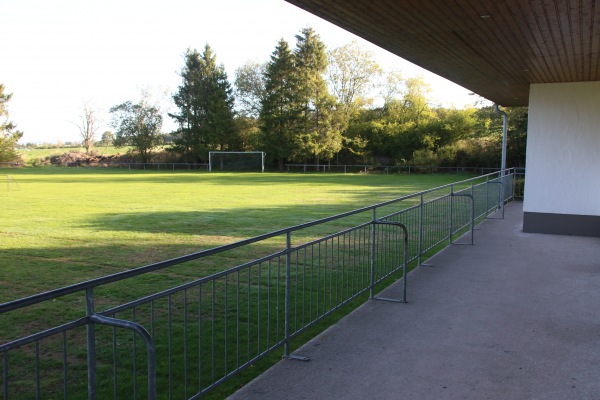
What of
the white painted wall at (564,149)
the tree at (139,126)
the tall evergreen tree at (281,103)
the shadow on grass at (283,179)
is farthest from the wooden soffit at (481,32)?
the tree at (139,126)

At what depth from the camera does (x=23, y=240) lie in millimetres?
10188

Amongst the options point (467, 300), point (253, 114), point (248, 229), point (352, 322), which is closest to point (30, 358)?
point (352, 322)

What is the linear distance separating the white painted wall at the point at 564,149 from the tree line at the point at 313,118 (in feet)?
77.7

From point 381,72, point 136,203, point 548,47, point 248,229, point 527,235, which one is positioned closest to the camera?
point 548,47

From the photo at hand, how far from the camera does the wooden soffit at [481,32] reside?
523 cm

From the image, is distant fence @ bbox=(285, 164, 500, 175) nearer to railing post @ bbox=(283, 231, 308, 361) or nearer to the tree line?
the tree line

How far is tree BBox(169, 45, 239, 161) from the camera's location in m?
54.3

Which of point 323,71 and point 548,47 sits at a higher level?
point 323,71

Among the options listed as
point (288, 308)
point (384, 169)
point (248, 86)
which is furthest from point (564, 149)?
point (248, 86)

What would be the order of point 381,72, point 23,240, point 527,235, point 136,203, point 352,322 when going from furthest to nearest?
point 381,72 < point 136,203 < point 527,235 < point 23,240 < point 352,322

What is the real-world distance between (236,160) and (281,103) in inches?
307

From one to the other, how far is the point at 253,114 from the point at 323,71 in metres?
13.5

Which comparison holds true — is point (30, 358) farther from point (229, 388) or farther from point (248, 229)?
point (248, 229)

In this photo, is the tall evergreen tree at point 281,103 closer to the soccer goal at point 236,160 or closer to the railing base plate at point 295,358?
the soccer goal at point 236,160
